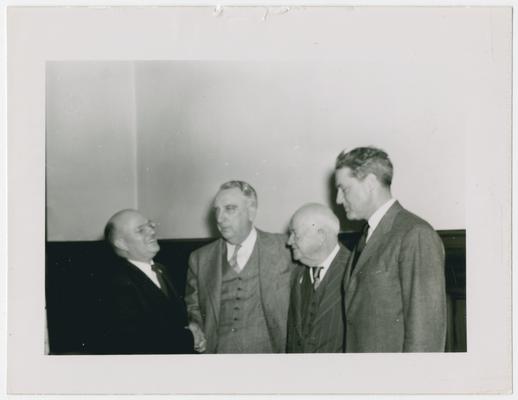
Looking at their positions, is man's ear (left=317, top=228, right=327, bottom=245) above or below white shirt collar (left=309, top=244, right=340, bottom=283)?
above

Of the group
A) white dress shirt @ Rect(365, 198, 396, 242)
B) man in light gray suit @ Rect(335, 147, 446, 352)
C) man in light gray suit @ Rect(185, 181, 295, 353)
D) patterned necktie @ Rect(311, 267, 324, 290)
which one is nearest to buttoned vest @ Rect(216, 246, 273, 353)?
man in light gray suit @ Rect(185, 181, 295, 353)

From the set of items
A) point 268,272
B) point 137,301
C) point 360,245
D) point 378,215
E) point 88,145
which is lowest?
point 137,301

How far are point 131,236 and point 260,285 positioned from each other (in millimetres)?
538

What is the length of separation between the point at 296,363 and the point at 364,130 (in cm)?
93

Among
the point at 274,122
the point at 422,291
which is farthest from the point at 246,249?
the point at 422,291

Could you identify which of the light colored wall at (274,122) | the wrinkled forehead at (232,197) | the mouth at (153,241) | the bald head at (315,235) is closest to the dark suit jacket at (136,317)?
the mouth at (153,241)

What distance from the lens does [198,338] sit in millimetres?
2514

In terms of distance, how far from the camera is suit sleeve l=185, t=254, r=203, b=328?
8.36 ft

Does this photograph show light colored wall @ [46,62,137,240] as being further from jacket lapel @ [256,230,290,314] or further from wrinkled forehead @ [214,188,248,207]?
jacket lapel @ [256,230,290,314]

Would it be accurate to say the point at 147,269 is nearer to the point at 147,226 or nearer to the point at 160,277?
the point at 160,277

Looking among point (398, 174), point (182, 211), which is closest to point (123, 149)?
point (182, 211)

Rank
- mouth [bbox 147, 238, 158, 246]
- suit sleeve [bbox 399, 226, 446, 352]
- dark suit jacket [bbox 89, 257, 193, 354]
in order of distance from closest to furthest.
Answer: suit sleeve [bbox 399, 226, 446, 352], dark suit jacket [bbox 89, 257, 193, 354], mouth [bbox 147, 238, 158, 246]

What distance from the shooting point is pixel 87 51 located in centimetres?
248

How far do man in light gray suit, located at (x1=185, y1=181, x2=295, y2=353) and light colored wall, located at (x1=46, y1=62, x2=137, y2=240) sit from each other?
38 cm
